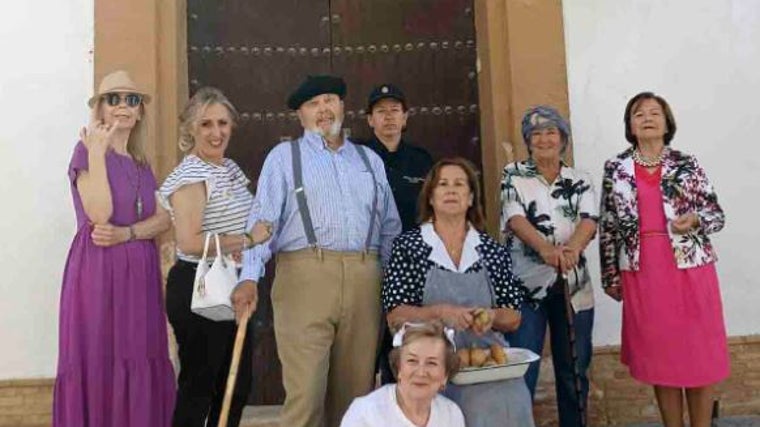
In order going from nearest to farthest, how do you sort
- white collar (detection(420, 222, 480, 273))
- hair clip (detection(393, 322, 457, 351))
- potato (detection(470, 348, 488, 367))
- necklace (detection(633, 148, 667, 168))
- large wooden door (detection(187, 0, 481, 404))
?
hair clip (detection(393, 322, 457, 351)), potato (detection(470, 348, 488, 367)), white collar (detection(420, 222, 480, 273)), necklace (detection(633, 148, 667, 168)), large wooden door (detection(187, 0, 481, 404))

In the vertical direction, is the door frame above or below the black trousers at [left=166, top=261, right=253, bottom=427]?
above

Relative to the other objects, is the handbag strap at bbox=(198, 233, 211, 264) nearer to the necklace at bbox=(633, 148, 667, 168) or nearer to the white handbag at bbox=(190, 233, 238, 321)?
the white handbag at bbox=(190, 233, 238, 321)

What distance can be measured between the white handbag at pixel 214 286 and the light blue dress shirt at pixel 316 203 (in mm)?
134

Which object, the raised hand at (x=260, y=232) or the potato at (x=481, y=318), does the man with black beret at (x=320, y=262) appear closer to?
the raised hand at (x=260, y=232)

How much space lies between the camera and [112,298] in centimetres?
378

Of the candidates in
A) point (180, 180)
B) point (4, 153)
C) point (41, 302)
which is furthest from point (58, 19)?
point (180, 180)

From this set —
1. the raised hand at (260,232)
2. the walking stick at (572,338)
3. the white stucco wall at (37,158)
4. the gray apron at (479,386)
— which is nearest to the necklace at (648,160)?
the walking stick at (572,338)

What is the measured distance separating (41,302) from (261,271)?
5.79 feet

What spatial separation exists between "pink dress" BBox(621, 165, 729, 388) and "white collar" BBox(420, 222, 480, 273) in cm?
85

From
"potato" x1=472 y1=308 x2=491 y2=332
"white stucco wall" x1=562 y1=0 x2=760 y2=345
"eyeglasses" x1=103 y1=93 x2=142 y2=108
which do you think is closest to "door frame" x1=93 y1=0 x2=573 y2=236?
"white stucco wall" x1=562 y1=0 x2=760 y2=345

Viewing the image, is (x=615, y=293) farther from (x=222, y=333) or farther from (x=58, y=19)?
(x=58, y=19)

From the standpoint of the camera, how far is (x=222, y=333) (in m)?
3.59

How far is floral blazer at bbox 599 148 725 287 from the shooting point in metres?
3.96

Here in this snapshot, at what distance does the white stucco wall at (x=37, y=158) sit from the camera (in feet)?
15.5
